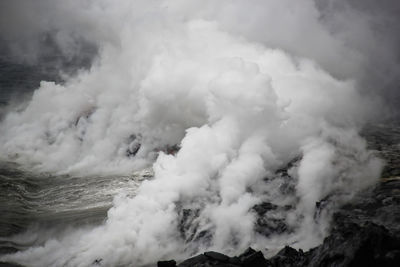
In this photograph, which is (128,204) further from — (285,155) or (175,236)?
(285,155)

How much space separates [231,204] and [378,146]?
37.5m

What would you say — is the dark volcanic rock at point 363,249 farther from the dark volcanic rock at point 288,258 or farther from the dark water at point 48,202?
the dark water at point 48,202

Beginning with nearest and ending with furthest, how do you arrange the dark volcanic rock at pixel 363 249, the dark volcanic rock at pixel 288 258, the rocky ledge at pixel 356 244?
the dark volcanic rock at pixel 363 249 → the rocky ledge at pixel 356 244 → the dark volcanic rock at pixel 288 258

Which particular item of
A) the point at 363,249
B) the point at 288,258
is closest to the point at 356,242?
the point at 363,249

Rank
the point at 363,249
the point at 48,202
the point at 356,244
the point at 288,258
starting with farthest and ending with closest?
the point at 48,202
the point at 288,258
the point at 356,244
the point at 363,249

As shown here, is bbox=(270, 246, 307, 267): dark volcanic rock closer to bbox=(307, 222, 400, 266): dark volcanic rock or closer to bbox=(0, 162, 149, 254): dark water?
bbox=(307, 222, 400, 266): dark volcanic rock

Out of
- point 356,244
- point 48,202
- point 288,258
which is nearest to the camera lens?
point 356,244

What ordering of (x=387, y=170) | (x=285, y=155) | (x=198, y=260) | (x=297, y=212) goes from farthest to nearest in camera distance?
(x=285, y=155) → (x=387, y=170) → (x=297, y=212) → (x=198, y=260)

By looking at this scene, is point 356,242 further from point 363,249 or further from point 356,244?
point 363,249

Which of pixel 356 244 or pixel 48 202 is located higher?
pixel 48 202

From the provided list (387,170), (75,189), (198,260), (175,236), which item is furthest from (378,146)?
(75,189)

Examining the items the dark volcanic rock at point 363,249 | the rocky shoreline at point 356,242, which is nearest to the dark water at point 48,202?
the rocky shoreline at point 356,242

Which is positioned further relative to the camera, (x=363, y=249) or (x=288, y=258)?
(x=288, y=258)

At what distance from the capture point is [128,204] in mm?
36312
